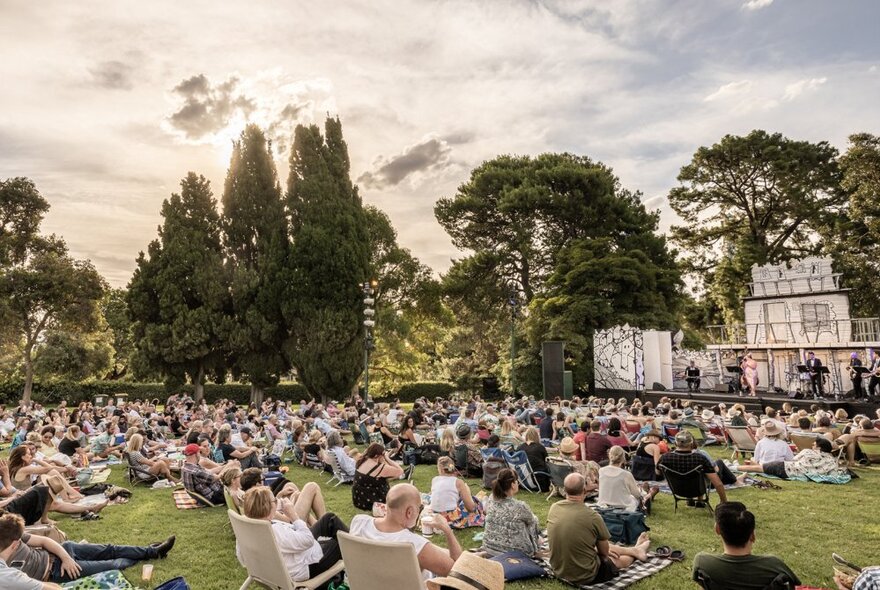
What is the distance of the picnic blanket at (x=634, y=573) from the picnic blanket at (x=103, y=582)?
422 centimetres

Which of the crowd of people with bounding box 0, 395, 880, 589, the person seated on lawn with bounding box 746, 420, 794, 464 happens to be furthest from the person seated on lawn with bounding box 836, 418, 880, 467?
the person seated on lawn with bounding box 746, 420, 794, 464

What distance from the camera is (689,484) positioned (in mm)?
7898

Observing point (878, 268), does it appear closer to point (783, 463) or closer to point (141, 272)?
point (783, 463)

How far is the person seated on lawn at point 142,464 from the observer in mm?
10859

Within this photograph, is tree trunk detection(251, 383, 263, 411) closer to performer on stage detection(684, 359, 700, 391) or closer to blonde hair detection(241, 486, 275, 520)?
performer on stage detection(684, 359, 700, 391)

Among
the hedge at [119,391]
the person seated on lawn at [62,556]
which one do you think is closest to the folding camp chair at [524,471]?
the person seated on lawn at [62,556]

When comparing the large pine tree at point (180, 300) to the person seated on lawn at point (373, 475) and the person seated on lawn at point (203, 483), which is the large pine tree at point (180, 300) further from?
the person seated on lawn at point (373, 475)

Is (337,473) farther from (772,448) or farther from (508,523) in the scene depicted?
(772,448)

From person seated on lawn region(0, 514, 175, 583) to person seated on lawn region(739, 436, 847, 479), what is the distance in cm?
977

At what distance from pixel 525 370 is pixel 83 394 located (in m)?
28.7

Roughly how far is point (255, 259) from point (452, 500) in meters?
27.0

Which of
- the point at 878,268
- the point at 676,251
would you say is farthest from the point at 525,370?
the point at 878,268

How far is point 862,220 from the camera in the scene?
106 ft

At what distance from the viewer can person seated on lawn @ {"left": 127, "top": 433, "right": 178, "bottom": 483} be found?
10859 mm
